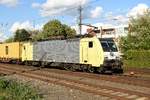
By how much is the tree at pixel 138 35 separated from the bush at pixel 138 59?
3.67 m

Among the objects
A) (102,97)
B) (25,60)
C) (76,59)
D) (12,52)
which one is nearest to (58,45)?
(76,59)

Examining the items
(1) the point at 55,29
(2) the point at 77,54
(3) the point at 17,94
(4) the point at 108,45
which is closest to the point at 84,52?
(2) the point at 77,54

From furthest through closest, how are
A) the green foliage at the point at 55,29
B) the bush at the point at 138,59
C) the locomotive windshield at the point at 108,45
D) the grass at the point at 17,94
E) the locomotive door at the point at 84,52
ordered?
the green foliage at the point at 55,29
the bush at the point at 138,59
the locomotive door at the point at 84,52
the locomotive windshield at the point at 108,45
the grass at the point at 17,94

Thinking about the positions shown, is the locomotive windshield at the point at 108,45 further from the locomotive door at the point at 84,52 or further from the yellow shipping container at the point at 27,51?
the yellow shipping container at the point at 27,51

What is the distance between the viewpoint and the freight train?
2595cm

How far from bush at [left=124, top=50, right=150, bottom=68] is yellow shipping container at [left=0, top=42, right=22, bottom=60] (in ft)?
42.0

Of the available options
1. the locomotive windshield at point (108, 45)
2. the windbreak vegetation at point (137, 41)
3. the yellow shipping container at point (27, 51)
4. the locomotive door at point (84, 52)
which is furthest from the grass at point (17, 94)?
the windbreak vegetation at point (137, 41)

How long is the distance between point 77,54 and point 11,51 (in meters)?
20.1

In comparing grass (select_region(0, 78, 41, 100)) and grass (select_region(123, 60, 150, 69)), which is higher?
grass (select_region(123, 60, 150, 69))

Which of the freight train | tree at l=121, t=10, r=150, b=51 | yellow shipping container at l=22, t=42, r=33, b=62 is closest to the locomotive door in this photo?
the freight train

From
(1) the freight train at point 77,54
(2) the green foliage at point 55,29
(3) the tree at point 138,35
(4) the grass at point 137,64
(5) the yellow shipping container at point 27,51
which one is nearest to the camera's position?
(1) the freight train at point 77,54

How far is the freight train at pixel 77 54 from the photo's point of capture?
85.1ft

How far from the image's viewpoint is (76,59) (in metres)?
29.2

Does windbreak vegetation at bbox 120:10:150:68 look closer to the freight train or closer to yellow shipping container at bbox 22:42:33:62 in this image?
the freight train
